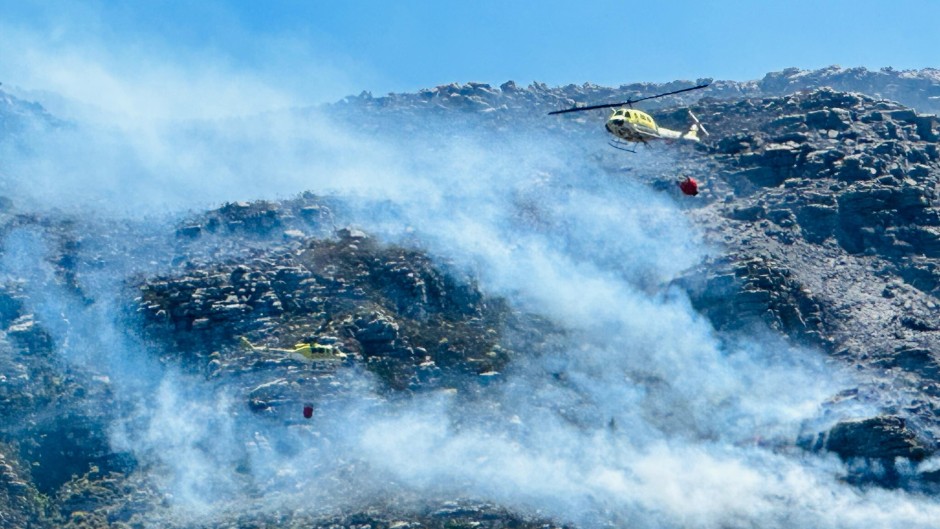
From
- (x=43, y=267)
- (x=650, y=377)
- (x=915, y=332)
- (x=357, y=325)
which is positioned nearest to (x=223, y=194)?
(x=43, y=267)

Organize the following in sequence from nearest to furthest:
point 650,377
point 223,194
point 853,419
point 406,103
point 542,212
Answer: point 853,419, point 650,377, point 542,212, point 223,194, point 406,103

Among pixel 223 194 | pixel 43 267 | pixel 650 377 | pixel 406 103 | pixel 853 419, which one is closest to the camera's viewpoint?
pixel 853 419

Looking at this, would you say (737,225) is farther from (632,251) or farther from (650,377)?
→ (650,377)

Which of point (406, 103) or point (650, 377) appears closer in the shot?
point (650, 377)
